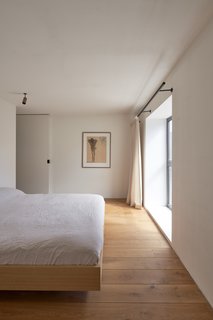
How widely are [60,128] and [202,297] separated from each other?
496cm

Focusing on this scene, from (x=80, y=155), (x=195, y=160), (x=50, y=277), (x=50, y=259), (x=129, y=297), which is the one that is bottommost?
(x=129, y=297)

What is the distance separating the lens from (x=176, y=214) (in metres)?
2.63

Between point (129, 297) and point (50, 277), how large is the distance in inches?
26.9

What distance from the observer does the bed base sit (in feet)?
5.62

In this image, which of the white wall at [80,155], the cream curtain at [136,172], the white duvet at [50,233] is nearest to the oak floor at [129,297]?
the white duvet at [50,233]

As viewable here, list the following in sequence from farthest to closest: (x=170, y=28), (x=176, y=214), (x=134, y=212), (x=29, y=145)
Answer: (x=29, y=145) < (x=134, y=212) < (x=176, y=214) < (x=170, y=28)

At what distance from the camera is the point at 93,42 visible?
7.07ft

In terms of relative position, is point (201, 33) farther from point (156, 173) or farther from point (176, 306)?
point (156, 173)

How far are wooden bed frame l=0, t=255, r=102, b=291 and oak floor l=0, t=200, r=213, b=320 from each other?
0.51 ft

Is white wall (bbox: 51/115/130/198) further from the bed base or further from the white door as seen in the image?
the bed base

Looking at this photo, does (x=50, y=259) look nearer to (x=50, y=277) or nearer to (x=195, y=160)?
(x=50, y=277)

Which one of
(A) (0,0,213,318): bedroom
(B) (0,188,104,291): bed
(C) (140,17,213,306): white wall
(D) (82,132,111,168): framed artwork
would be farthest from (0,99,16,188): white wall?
(C) (140,17,213,306): white wall

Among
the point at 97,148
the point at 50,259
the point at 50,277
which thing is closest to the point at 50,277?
the point at 50,277

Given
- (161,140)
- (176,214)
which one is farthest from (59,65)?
(161,140)
